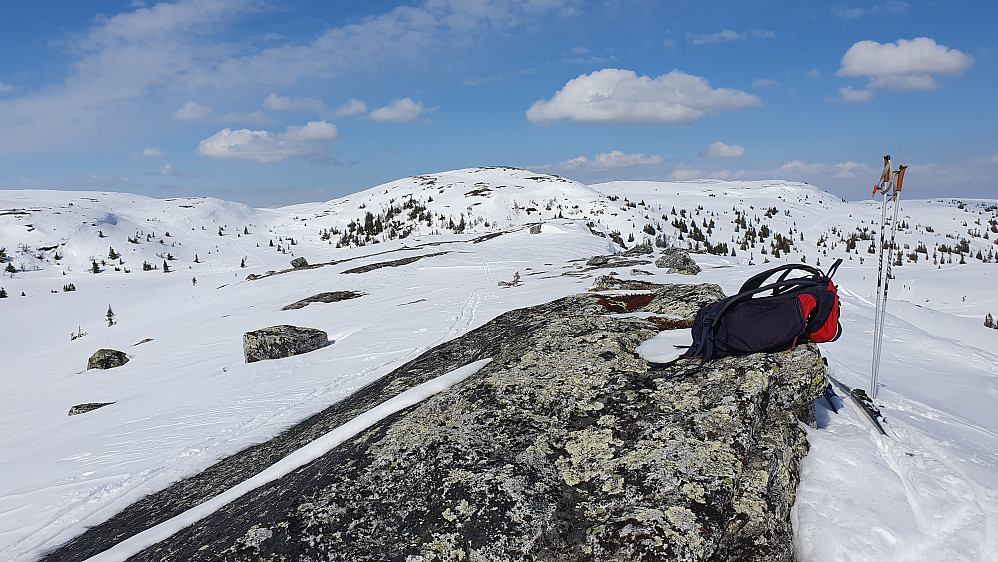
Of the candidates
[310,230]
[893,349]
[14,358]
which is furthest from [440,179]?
[893,349]

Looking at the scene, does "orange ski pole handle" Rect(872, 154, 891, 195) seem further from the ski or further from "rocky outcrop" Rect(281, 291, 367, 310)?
"rocky outcrop" Rect(281, 291, 367, 310)

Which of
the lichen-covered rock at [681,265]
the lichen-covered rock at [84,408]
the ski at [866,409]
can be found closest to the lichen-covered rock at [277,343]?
the lichen-covered rock at [84,408]

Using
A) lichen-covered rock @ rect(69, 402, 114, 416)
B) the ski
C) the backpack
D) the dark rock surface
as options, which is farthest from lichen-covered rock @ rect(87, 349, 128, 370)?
the ski

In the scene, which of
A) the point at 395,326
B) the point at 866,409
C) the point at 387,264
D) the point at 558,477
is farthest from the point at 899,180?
the point at 387,264

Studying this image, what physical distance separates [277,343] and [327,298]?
5.58 meters

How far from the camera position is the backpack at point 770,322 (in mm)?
3162

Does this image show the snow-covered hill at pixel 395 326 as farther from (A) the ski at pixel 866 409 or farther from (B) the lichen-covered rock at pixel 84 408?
(B) the lichen-covered rock at pixel 84 408

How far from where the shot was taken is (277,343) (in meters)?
8.36

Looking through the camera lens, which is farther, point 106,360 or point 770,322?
point 106,360

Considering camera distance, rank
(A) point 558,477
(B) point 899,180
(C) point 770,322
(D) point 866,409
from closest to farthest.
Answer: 1. (A) point 558,477
2. (C) point 770,322
3. (D) point 866,409
4. (B) point 899,180

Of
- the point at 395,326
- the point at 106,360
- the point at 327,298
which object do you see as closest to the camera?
the point at 395,326

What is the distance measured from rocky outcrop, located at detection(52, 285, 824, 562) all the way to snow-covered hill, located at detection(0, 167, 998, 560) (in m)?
0.39

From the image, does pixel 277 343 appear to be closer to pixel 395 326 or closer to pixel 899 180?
pixel 395 326

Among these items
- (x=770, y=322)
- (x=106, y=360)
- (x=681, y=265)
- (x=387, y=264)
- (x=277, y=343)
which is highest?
(x=770, y=322)
